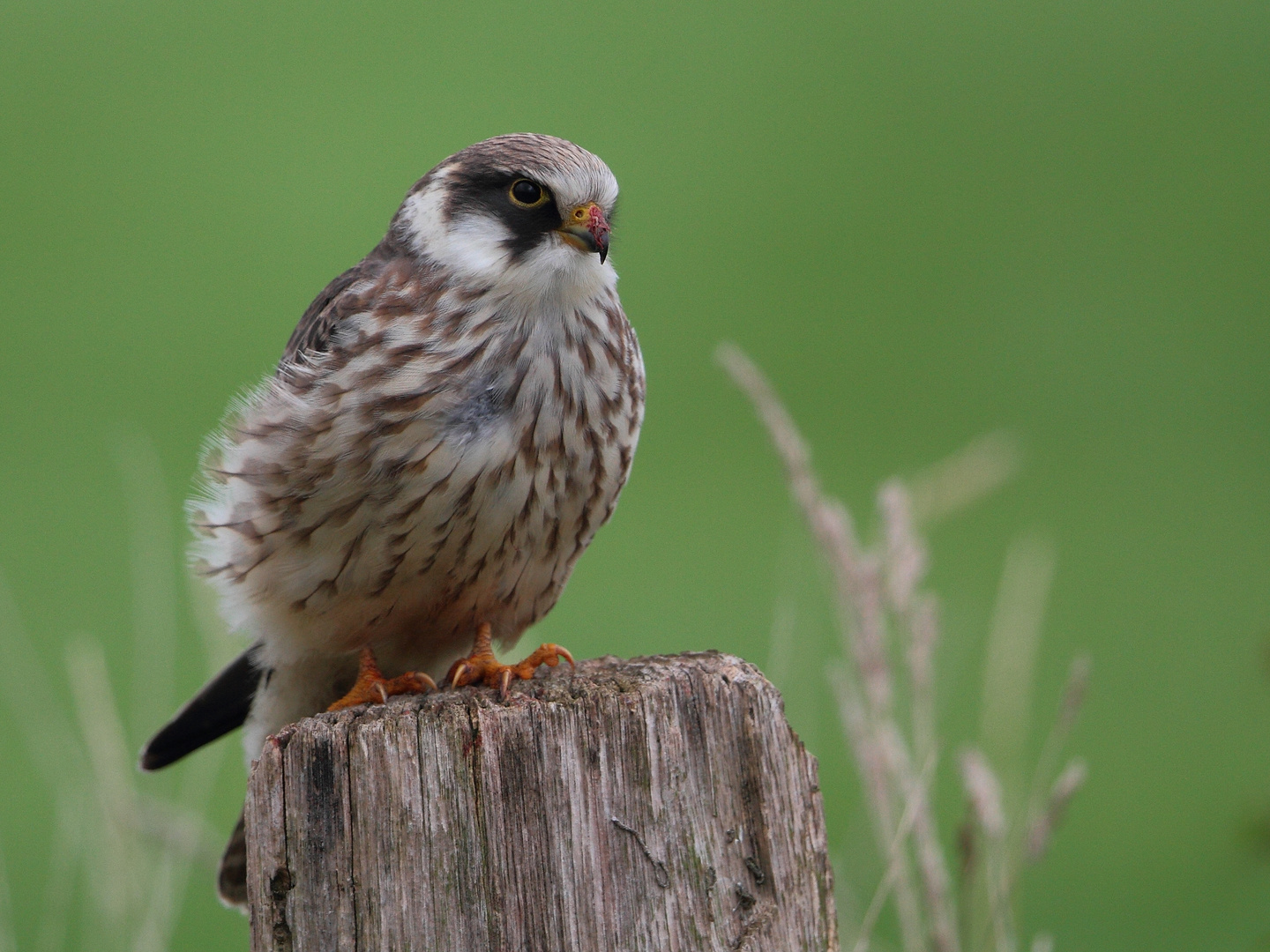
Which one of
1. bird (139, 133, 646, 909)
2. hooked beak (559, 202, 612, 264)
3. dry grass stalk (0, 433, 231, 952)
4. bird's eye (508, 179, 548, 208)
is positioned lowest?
dry grass stalk (0, 433, 231, 952)

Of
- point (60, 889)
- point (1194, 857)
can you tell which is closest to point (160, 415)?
point (60, 889)

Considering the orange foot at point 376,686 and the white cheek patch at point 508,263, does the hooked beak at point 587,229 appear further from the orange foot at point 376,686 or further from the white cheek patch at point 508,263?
the orange foot at point 376,686

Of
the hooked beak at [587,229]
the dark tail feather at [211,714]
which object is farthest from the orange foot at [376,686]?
the hooked beak at [587,229]

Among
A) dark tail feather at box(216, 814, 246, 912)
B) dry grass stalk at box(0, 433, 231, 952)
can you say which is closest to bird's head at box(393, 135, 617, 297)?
dry grass stalk at box(0, 433, 231, 952)

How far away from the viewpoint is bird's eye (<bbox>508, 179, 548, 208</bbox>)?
8.37 feet

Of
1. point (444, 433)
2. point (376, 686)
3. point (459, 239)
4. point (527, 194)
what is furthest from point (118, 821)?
point (527, 194)

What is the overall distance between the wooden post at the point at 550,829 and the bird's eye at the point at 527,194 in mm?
1109

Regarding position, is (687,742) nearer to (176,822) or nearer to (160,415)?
(176,822)

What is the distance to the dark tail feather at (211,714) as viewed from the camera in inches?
108

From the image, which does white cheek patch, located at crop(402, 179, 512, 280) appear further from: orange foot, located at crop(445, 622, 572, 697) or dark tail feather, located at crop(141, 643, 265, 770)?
dark tail feather, located at crop(141, 643, 265, 770)

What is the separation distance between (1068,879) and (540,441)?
3.03m

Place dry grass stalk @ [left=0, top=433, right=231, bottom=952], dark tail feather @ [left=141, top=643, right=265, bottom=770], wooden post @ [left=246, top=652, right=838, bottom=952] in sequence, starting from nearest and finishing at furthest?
wooden post @ [left=246, top=652, right=838, bottom=952], dry grass stalk @ [left=0, top=433, right=231, bottom=952], dark tail feather @ [left=141, top=643, right=265, bottom=770]

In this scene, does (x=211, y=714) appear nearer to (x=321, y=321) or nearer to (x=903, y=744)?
(x=321, y=321)

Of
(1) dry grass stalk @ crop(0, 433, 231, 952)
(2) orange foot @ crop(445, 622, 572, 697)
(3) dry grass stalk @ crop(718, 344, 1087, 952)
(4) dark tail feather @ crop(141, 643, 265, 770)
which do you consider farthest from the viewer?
(4) dark tail feather @ crop(141, 643, 265, 770)
